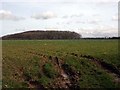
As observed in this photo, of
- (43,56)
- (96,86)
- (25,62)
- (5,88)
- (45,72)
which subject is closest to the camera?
(5,88)

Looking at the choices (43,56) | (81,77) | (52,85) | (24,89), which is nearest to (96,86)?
(81,77)

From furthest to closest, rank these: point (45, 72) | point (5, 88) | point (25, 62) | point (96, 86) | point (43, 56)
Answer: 1. point (43, 56)
2. point (25, 62)
3. point (45, 72)
4. point (96, 86)
5. point (5, 88)

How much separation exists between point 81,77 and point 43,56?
7917 mm

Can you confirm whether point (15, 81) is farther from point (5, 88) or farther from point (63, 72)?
point (63, 72)

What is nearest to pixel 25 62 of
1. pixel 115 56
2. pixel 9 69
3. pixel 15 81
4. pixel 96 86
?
pixel 9 69

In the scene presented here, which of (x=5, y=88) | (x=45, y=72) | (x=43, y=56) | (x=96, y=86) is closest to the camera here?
(x=5, y=88)

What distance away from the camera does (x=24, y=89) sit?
2847cm

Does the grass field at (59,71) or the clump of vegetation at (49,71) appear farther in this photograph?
the clump of vegetation at (49,71)

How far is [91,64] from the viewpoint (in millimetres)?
35125

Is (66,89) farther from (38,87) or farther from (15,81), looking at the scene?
(15,81)

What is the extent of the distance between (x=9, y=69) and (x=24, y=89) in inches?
163

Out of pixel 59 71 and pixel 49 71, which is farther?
pixel 59 71

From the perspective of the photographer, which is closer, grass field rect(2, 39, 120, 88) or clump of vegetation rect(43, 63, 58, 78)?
grass field rect(2, 39, 120, 88)

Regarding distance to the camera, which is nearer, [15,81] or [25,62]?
[15,81]
